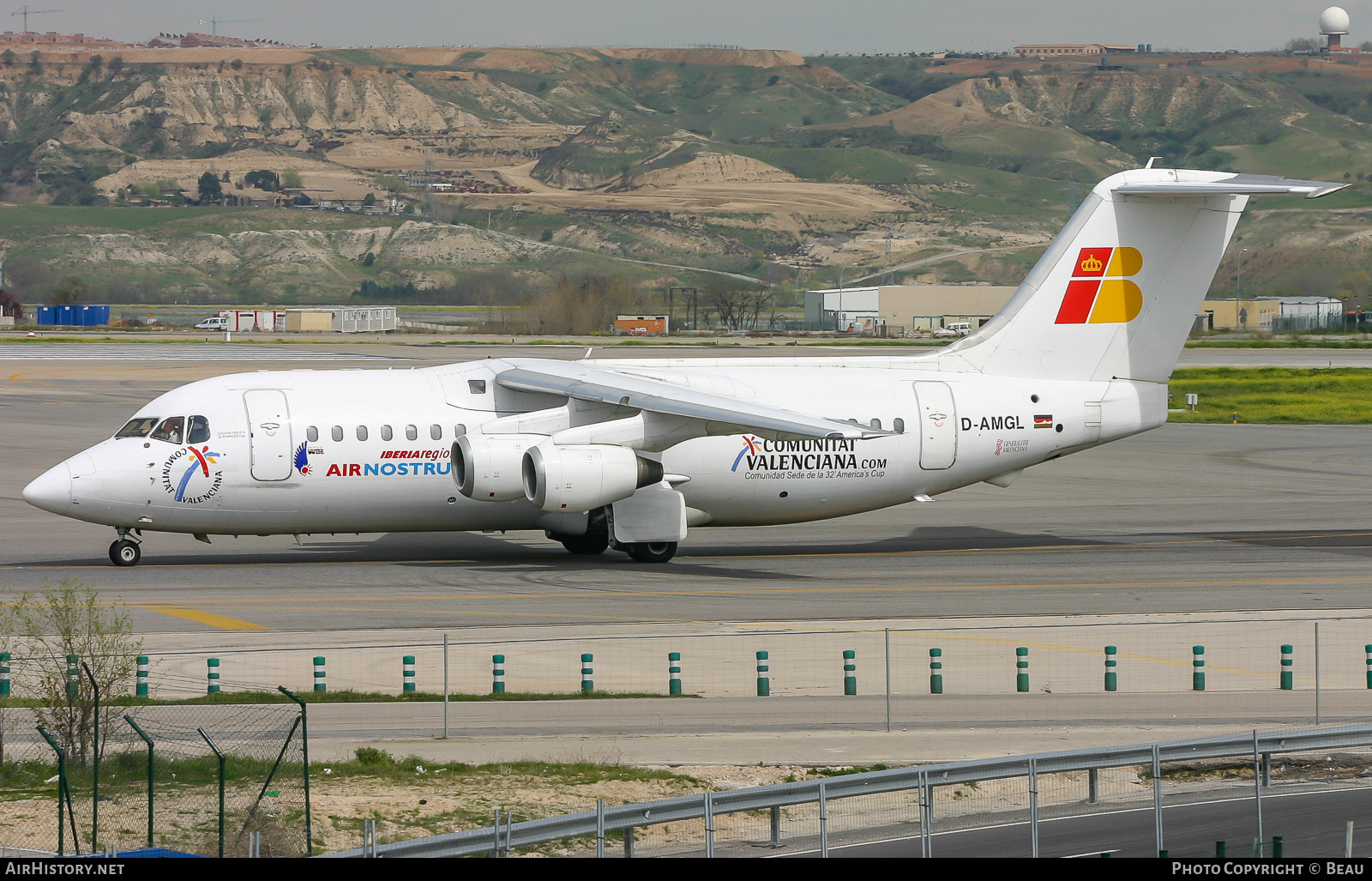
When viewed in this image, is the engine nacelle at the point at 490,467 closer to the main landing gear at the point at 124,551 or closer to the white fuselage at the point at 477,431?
the white fuselage at the point at 477,431

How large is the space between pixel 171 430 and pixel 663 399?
9.56 m

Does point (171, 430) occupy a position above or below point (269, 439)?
above

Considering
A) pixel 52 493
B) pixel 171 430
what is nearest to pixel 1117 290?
pixel 171 430

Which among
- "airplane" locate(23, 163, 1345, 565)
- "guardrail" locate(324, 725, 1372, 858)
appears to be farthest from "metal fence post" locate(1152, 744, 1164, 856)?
"airplane" locate(23, 163, 1345, 565)

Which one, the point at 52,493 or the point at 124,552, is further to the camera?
the point at 124,552

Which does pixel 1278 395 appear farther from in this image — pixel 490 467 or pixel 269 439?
pixel 269 439

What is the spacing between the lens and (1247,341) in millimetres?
110188

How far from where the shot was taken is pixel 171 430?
3008cm

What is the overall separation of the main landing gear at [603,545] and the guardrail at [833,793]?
1693 centimetres

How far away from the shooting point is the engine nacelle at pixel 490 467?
29.6m

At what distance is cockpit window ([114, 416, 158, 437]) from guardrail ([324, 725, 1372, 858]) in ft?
62.3

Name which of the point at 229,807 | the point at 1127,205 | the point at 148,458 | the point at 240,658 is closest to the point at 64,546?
the point at 148,458

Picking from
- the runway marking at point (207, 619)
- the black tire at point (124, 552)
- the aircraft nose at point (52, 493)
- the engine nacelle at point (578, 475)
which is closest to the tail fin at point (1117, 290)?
the engine nacelle at point (578, 475)

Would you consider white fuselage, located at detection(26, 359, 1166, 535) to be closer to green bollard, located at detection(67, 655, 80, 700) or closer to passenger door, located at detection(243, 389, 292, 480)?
passenger door, located at detection(243, 389, 292, 480)
